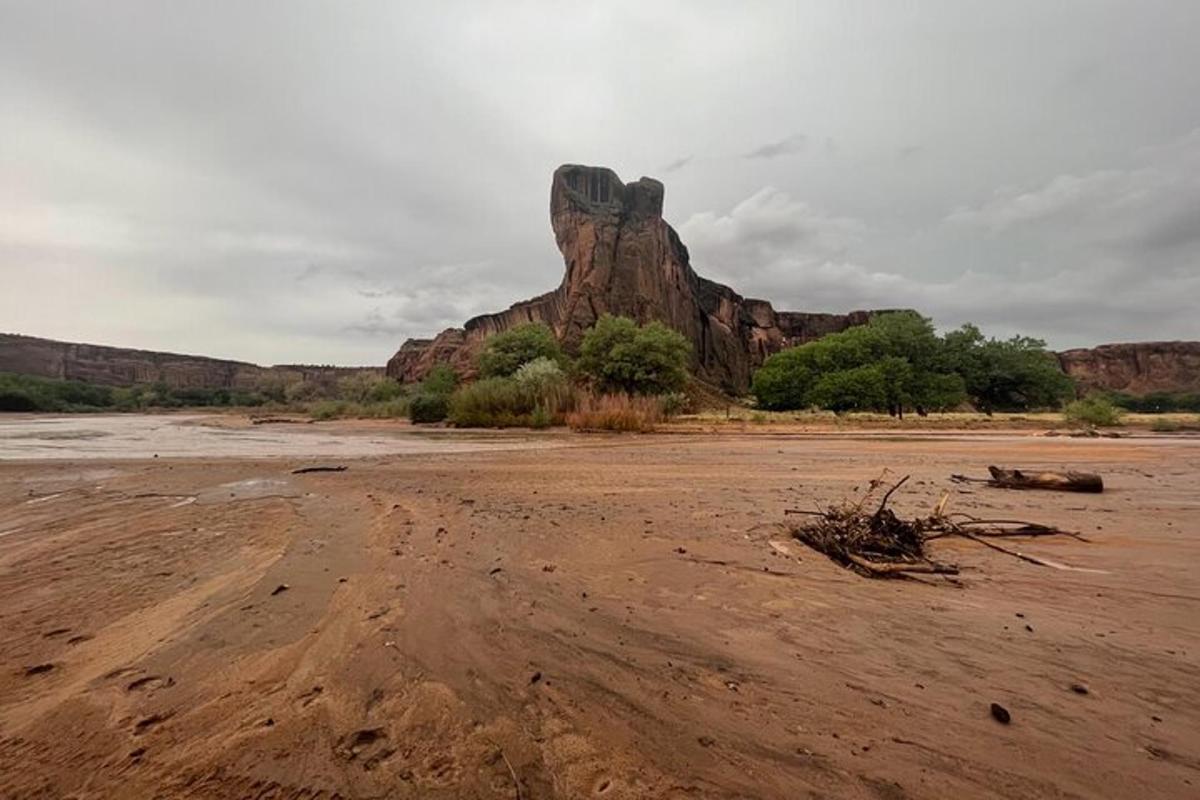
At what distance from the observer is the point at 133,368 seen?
114438 mm

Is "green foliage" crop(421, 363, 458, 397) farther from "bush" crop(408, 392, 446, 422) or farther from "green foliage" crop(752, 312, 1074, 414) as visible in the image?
"green foliage" crop(752, 312, 1074, 414)

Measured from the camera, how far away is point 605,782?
5.31 ft

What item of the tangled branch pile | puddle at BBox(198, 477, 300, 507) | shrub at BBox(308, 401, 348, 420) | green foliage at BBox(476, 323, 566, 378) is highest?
green foliage at BBox(476, 323, 566, 378)

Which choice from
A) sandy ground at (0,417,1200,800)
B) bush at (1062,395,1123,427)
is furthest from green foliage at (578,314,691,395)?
sandy ground at (0,417,1200,800)

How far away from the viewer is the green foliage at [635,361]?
42062 mm

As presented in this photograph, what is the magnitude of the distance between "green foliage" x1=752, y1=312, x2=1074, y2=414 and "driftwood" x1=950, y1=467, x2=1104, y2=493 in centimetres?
4225

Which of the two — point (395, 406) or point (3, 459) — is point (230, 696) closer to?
point (3, 459)

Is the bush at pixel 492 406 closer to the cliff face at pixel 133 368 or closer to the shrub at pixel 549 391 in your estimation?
the shrub at pixel 549 391

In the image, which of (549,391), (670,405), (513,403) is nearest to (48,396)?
(513,403)

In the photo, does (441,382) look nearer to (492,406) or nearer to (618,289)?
(618,289)

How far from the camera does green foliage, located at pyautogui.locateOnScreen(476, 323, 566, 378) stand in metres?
48.1

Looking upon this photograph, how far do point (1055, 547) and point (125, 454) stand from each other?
1714 centimetres

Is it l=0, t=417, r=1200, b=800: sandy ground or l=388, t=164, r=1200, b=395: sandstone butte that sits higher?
l=388, t=164, r=1200, b=395: sandstone butte

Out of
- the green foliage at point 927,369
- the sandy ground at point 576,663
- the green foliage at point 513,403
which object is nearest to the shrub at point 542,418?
the green foliage at point 513,403
